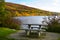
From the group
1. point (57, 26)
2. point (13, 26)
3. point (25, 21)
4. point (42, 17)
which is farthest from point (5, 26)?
point (57, 26)

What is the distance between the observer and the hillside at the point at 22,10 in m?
12.4

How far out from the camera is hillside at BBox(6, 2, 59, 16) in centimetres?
→ 1239

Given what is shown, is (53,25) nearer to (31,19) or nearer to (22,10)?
(31,19)

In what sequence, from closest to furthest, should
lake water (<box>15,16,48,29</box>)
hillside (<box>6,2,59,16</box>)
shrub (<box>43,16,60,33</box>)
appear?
shrub (<box>43,16,60,33</box>) → lake water (<box>15,16,48,29</box>) → hillside (<box>6,2,59,16</box>)

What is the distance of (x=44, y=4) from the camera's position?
40.5 ft

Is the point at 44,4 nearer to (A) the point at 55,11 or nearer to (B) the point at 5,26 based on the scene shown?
(A) the point at 55,11

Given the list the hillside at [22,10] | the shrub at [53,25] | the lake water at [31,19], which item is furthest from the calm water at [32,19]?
the shrub at [53,25]

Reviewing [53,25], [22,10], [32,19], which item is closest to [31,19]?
[32,19]

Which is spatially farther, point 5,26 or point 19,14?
point 19,14

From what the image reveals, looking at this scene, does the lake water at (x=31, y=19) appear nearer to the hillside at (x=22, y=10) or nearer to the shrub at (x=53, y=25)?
the hillside at (x=22, y=10)

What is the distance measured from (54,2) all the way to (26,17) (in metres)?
2.17

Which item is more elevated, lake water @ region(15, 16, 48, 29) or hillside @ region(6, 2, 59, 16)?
hillside @ region(6, 2, 59, 16)

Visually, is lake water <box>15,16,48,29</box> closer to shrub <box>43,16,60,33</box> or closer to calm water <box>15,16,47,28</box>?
calm water <box>15,16,47,28</box>

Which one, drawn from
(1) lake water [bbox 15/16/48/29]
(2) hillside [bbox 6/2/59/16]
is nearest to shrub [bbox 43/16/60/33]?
(1) lake water [bbox 15/16/48/29]
